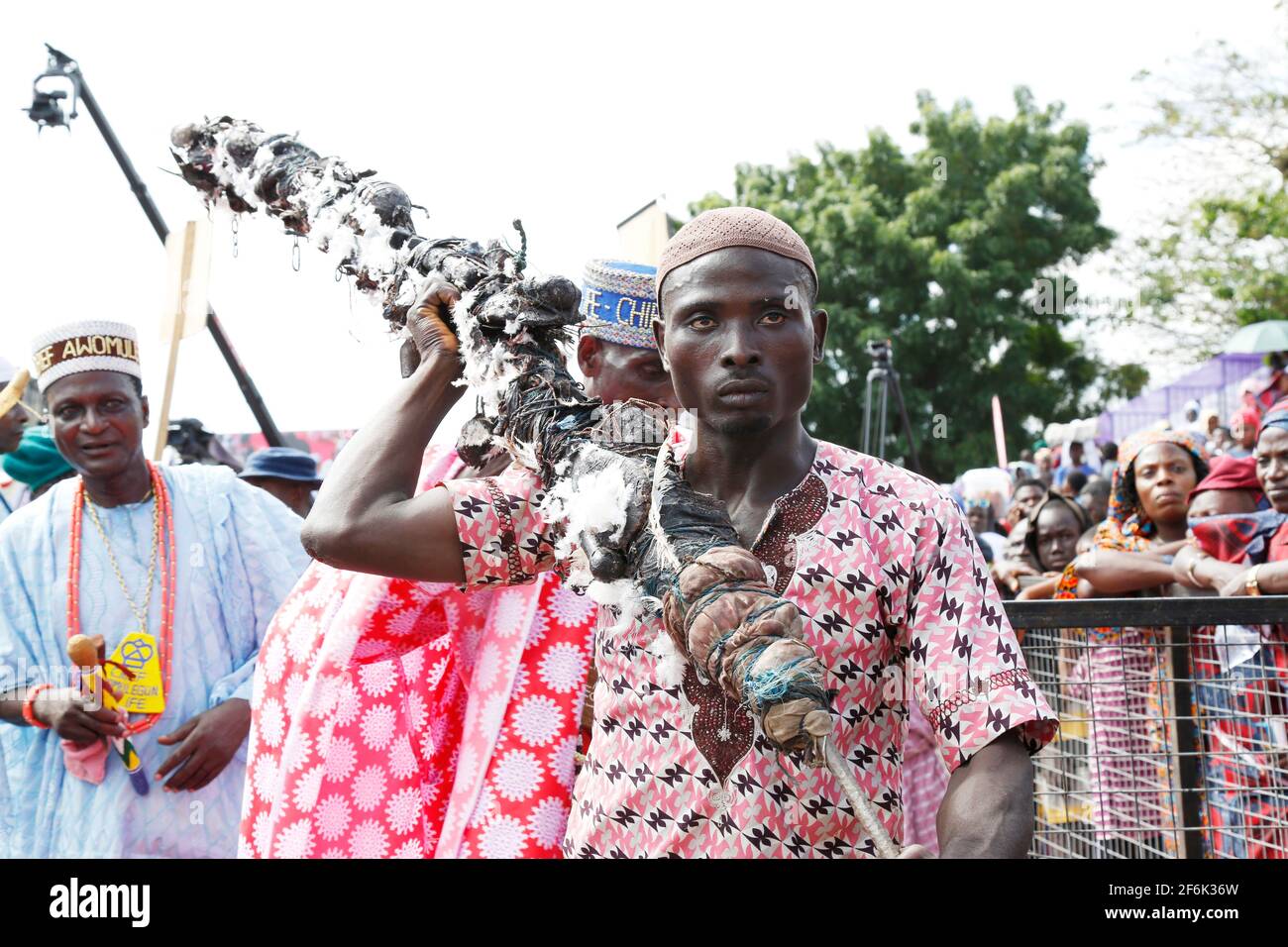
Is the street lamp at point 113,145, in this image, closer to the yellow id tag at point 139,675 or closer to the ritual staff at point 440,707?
the yellow id tag at point 139,675

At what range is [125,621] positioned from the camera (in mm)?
3918

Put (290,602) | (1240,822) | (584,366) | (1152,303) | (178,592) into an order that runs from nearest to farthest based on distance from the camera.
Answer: (584,366) → (290,602) → (1240,822) → (178,592) → (1152,303)

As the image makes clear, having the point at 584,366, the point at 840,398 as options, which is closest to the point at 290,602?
the point at 584,366

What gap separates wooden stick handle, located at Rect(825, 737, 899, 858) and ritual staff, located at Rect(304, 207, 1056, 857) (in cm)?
18

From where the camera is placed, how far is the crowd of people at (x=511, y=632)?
1866 millimetres

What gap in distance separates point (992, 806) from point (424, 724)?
1.53 metres

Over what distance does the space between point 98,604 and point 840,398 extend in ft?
69.8

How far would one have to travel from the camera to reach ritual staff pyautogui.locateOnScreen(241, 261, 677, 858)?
8.59 feet

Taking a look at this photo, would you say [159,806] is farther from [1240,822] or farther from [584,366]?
[1240,822]

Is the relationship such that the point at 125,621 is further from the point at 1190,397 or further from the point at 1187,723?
the point at 1190,397

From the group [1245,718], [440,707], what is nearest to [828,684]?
[440,707]

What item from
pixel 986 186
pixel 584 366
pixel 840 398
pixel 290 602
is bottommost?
pixel 290 602
